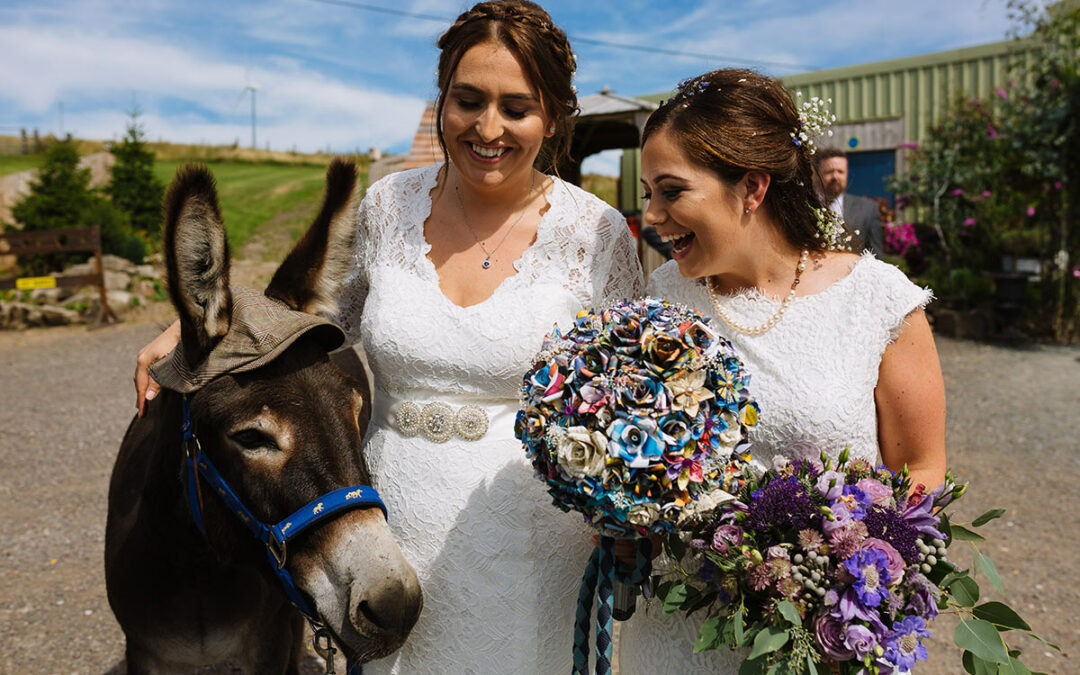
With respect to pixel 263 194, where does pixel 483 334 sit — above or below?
below

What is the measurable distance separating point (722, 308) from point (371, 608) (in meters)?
1.25

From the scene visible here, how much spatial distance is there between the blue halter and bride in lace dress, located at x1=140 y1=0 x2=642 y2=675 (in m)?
0.30

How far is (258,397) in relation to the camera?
1.85 metres

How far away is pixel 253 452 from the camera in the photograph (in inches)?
72.1

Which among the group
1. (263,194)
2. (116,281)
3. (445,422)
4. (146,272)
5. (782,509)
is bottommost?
(782,509)

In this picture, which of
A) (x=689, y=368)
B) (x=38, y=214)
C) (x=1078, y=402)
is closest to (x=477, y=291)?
(x=689, y=368)

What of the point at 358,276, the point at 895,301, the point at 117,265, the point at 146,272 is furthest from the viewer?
the point at 146,272

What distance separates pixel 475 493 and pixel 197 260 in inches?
38.9

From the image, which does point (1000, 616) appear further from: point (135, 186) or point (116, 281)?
point (135, 186)

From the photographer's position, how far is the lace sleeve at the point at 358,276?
248 centimetres

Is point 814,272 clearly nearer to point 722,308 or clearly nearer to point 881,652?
point 722,308

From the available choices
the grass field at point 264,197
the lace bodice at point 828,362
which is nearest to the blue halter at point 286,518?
the lace bodice at point 828,362

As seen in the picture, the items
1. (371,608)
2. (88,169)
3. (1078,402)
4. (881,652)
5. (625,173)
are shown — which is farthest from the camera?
(88,169)

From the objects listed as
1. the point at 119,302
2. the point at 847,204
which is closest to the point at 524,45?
the point at 847,204
